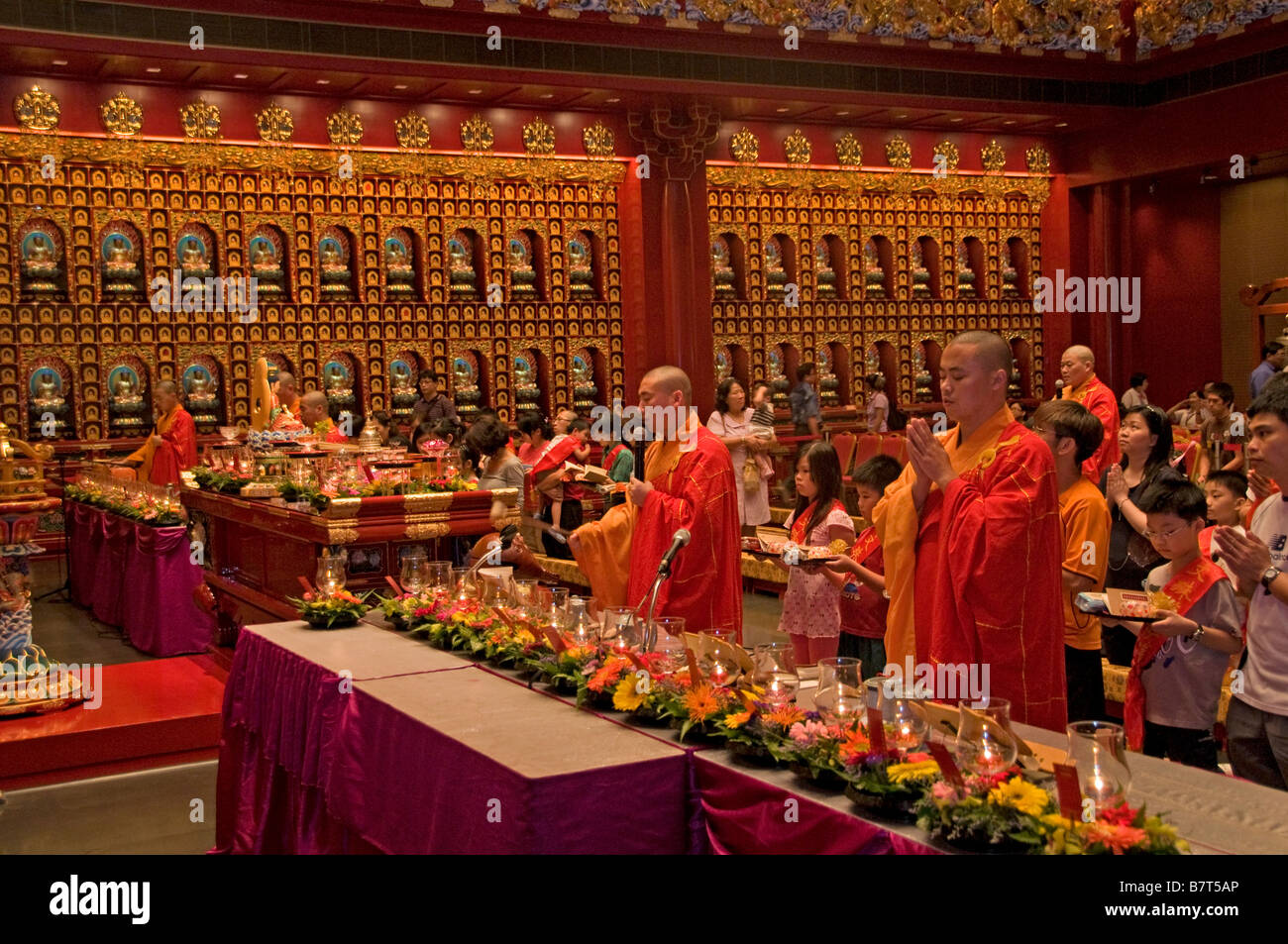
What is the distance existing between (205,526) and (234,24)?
5.70 m

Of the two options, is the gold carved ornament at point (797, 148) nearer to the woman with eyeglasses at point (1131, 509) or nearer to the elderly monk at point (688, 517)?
the woman with eyeglasses at point (1131, 509)

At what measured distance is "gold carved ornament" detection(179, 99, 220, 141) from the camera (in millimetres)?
13586

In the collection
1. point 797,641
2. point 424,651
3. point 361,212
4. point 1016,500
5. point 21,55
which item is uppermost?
point 21,55

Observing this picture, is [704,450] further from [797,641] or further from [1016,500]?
[1016,500]

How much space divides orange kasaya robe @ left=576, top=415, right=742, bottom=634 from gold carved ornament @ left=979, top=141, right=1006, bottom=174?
1418cm

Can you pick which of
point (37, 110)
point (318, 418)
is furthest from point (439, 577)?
point (37, 110)

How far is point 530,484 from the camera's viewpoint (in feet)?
32.0

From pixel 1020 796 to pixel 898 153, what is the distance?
16.6 metres

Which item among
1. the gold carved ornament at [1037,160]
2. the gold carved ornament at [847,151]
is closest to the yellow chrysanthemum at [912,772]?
the gold carved ornament at [847,151]

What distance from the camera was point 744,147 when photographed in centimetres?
1667

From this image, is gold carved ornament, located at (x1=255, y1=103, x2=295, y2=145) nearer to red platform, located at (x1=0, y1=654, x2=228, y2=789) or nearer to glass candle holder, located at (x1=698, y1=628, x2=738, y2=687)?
red platform, located at (x1=0, y1=654, x2=228, y2=789)

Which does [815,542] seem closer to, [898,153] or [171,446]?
[171,446]

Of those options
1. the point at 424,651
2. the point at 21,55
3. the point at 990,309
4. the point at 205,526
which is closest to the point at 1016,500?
the point at 424,651

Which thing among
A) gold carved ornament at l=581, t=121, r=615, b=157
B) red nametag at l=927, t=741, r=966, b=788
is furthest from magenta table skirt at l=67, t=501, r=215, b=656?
gold carved ornament at l=581, t=121, r=615, b=157
